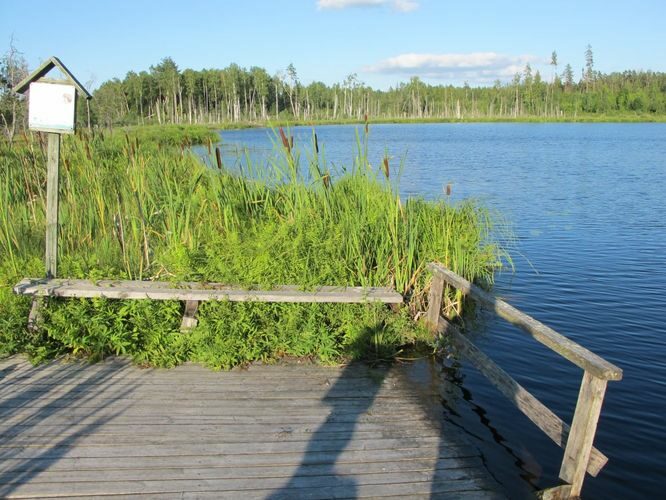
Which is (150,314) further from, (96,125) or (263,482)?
(96,125)

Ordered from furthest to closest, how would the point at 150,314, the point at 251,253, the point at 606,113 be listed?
the point at 606,113, the point at 251,253, the point at 150,314

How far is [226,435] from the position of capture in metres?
3.53

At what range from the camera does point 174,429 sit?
3582 mm

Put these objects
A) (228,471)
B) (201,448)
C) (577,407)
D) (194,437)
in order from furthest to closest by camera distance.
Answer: (194,437) < (201,448) < (228,471) < (577,407)

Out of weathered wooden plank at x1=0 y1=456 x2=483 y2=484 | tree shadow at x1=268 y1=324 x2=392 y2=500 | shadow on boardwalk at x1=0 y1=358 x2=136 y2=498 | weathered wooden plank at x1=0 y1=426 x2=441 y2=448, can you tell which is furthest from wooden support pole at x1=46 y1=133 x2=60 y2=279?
tree shadow at x1=268 y1=324 x2=392 y2=500

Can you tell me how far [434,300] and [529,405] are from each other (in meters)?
1.95

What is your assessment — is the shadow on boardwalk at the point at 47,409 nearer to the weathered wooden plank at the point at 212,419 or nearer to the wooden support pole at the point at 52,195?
the weathered wooden plank at the point at 212,419

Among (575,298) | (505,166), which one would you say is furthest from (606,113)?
(575,298)

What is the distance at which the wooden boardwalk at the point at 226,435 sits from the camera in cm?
303

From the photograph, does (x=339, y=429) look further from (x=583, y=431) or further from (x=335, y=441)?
(x=583, y=431)

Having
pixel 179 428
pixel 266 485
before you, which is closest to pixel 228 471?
pixel 266 485

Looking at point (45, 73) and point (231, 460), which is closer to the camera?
point (231, 460)

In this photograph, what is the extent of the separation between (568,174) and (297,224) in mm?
20887

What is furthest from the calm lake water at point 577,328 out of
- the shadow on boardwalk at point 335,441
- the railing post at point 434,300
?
the shadow on boardwalk at point 335,441
